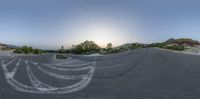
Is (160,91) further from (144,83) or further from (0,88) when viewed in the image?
(0,88)

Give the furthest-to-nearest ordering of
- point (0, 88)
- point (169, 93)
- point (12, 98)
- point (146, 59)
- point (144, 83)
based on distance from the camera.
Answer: point (146, 59) < point (144, 83) < point (0, 88) < point (169, 93) < point (12, 98)

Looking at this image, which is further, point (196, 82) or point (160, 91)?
point (196, 82)

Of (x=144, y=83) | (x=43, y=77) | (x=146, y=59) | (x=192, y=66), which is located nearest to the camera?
(x=144, y=83)

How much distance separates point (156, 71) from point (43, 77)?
14162 millimetres

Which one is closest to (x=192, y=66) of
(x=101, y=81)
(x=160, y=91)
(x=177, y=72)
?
(x=177, y=72)

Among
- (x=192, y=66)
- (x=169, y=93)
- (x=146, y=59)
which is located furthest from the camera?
(x=146, y=59)

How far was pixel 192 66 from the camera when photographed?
157ft

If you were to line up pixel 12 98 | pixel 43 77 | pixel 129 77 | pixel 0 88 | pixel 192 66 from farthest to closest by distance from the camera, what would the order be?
pixel 192 66 < pixel 43 77 < pixel 129 77 < pixel 0 88 < pixel 12 98

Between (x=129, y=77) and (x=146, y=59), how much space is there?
74.3 ft

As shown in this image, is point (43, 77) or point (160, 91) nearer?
point (160, 91)

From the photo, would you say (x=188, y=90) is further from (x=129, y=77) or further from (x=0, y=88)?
(x=0, y=88)

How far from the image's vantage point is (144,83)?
36875 mm

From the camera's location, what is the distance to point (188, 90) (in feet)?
102

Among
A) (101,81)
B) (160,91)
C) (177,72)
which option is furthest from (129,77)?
(160,91)
